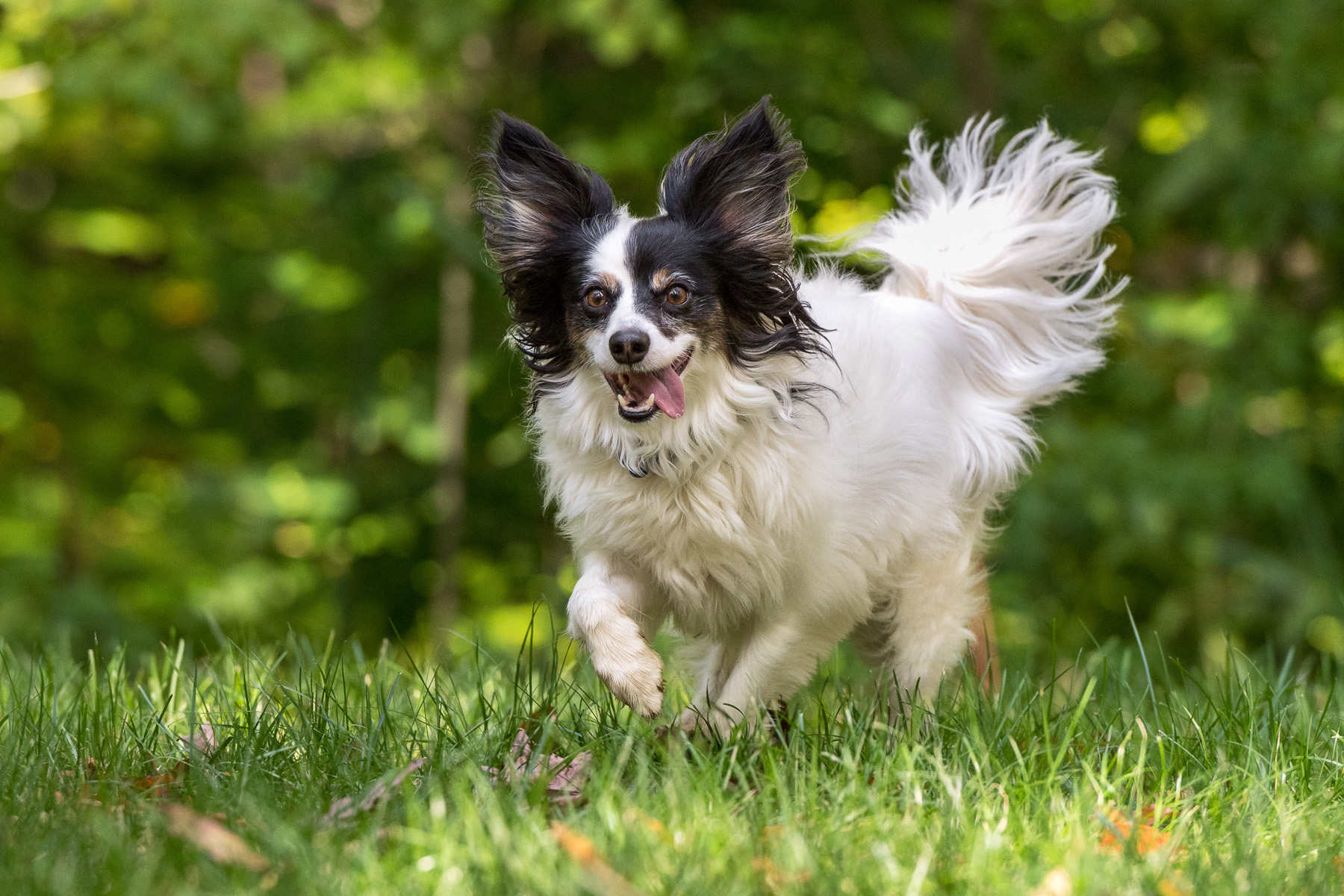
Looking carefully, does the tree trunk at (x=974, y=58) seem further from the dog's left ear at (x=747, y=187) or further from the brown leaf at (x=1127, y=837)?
the brown leaf at (x=1127, y=837)

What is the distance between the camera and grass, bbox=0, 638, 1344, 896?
231 centimetres

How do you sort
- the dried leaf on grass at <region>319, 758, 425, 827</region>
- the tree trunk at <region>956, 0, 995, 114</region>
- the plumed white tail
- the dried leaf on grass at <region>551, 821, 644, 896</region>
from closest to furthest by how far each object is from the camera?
the dried leaf on grass at <region>551, 821, 644, 896</region> < the dried leaf on grass at <region>319, 758, 425, 827</region> < the plumed white tail < the tree trunk at <region>956, 0, 995, 114</region>

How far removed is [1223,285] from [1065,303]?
13.9 ft

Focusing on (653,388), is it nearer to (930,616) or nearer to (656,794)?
(656,794)

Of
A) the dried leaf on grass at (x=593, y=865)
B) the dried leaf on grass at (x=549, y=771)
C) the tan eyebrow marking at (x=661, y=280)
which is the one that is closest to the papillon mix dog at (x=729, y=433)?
the tan eyebrow marking at (x=661, y=280)

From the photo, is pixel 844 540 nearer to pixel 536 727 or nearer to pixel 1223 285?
pixel 536 727

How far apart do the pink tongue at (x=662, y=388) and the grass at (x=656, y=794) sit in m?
0.76

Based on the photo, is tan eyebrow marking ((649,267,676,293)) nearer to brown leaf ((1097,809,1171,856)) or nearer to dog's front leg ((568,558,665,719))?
dog's front leg ((568,558,665,719))

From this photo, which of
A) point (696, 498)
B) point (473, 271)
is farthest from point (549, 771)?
point (473, 271)

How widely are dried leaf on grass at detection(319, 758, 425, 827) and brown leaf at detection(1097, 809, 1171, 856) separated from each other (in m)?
1.37

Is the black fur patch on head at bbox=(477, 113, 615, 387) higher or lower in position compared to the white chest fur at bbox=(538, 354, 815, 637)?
higher

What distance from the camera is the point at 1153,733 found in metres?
3.29

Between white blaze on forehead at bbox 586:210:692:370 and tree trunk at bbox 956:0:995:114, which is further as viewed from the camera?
tree trunk at bbox 956:0:995:114

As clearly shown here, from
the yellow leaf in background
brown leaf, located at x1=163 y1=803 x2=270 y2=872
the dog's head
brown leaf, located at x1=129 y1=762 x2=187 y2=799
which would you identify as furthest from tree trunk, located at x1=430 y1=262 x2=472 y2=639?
brown leaf, located at x1=163 y1=803 x2=270 y2=872
